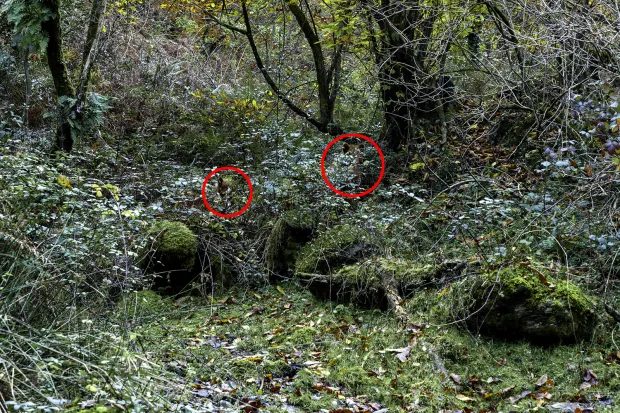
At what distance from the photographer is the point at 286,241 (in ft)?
27.3

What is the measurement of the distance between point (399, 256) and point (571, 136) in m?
2.62

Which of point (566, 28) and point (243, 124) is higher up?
point (566, 28)

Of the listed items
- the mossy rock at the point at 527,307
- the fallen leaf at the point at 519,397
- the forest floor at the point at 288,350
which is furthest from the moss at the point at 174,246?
the fallen leaf at the point at 519,397

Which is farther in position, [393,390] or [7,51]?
[7,51]

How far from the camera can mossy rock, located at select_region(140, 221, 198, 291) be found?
25.9 ft

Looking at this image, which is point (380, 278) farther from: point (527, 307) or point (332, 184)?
point (332, 184)

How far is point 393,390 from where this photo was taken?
507cm

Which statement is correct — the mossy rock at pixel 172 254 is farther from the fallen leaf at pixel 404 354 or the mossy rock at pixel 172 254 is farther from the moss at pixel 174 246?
the fallen leaf at pixel 404 354

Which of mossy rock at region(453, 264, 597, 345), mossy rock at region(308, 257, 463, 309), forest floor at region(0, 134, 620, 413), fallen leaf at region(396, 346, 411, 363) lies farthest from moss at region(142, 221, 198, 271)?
mossy rock at region(453, 264, 597, 345)

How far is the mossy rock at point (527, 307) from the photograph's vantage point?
5.54 metres

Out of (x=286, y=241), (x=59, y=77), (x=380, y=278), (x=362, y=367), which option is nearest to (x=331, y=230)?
(x=286, y=241)

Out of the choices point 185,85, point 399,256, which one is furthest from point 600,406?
point 185,85

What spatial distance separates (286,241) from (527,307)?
3488mm

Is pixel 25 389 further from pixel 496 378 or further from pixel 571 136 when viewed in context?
pixel 571 136
